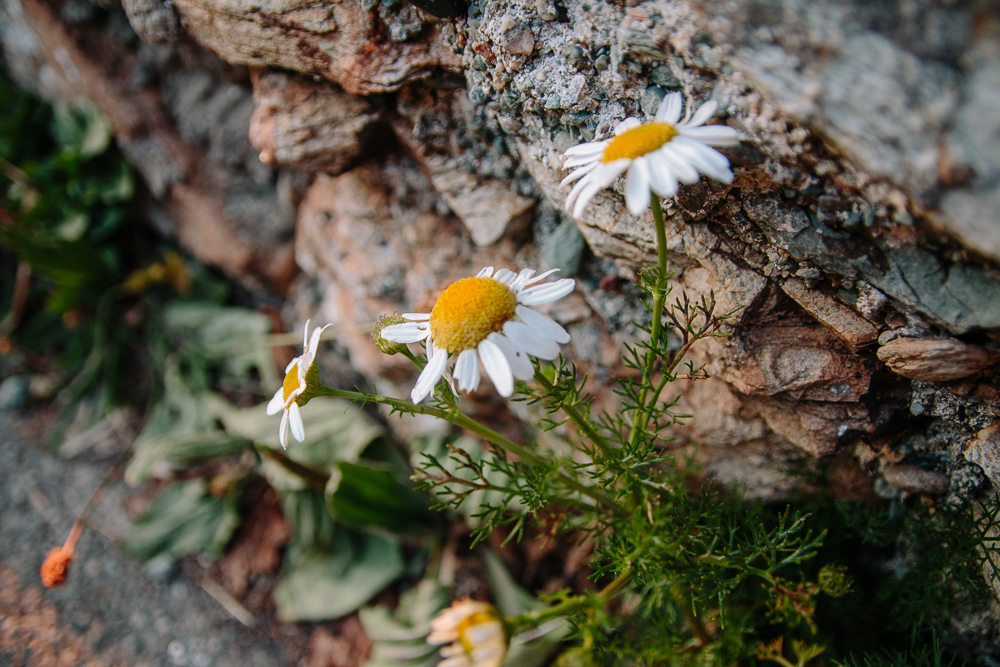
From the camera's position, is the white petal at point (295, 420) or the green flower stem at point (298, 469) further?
the green flower stem at point (298, 469)

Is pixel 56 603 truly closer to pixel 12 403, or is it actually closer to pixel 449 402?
pixel 12 403

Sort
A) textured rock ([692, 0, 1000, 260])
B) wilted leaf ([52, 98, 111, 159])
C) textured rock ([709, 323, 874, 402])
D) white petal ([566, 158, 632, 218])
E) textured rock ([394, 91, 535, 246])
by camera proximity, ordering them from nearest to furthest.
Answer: textured rock ([692, 0, 1000, 260])
white petal ([566, 158, 632, 218])
textured rock ([709, 323, 874, 402])
textured rock ([394, 91, 535, 246])
wilted leaf ([52, 98, 111, 159])

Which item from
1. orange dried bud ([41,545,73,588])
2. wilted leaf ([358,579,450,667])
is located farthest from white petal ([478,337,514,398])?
orange dried bud ([41,545,73,588])

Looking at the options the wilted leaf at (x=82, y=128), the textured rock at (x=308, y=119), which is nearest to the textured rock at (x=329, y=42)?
the textured rock at (x=308, y=119)

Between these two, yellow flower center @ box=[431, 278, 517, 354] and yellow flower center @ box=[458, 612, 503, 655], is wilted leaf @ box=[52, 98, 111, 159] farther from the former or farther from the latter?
yellow flower center @ box=[458, 612, 503, 655]

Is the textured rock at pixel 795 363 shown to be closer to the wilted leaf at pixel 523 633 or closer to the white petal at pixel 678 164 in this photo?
the white petal at pixel 678 164

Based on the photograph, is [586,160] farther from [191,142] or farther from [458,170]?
[191,142]
